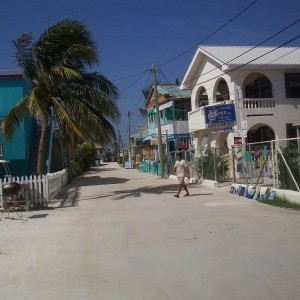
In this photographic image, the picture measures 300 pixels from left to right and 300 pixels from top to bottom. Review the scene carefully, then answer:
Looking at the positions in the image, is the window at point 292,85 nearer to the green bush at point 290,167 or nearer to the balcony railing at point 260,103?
the balcony railing at point 260,103

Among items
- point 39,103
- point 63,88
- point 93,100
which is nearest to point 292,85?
point 93,100

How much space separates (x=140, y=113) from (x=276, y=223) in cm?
5219

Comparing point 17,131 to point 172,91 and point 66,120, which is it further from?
point 172,91

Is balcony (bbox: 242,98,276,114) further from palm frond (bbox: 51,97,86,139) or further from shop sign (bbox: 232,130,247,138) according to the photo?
palm frond (bbox: 51,97,86,139)

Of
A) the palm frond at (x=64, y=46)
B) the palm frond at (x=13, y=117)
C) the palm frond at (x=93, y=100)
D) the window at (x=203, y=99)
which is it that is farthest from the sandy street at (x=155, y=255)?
the window at (x=203, y=99)

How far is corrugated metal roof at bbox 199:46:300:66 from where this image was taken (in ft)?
79.2

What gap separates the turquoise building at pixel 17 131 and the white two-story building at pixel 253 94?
10435 mm

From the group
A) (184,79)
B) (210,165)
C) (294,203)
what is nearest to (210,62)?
(184,79)

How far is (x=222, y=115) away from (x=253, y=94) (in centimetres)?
517

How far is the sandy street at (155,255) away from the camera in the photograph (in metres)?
5.45

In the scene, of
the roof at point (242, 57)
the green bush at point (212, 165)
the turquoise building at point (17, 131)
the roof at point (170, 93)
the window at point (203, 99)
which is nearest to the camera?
the green bush at point (212, 165)

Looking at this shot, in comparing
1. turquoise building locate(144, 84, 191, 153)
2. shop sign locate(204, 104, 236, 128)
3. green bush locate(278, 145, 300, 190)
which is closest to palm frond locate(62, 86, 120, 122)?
green bush locate(278, 145, 300, 190)

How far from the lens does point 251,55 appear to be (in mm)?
25734

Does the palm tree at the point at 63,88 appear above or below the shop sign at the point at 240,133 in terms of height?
above
